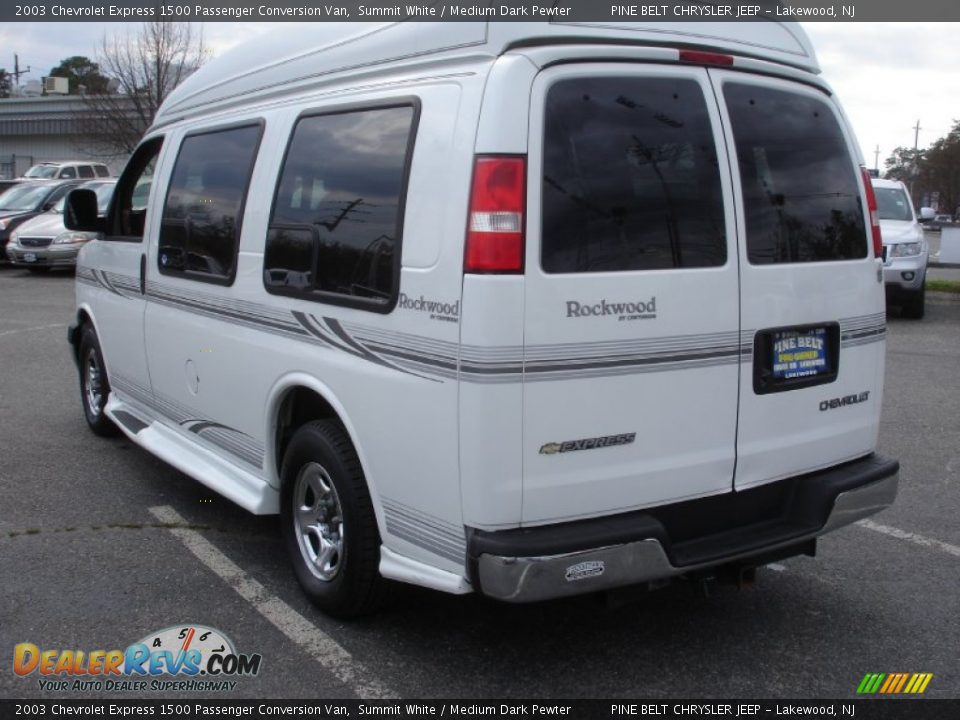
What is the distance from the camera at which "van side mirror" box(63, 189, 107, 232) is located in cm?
641

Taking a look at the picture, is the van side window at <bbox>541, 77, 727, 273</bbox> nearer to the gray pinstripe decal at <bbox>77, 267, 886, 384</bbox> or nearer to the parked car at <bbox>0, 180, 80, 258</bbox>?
the gray pinstripe decal at <bbox>77, 267, 886, 384</bbox>

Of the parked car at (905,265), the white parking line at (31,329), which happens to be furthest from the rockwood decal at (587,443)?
the parked car at (905,265)

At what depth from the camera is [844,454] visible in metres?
4.09

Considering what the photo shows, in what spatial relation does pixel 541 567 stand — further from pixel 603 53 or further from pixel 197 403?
pixel 197 403

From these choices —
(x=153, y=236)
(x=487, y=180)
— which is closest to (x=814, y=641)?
(x=487, y=180)

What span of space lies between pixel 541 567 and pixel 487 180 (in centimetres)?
126

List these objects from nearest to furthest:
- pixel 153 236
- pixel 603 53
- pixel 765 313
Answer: pixel 603 53
pixel 765 313
pixel 153 236

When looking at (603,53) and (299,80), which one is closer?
(603,53)

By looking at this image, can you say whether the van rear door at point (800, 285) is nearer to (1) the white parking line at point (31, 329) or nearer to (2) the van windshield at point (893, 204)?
(1) the white parking line at point (31, 329)

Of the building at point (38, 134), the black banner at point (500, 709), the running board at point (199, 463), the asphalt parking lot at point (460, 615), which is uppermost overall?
the building at point (38, 134)

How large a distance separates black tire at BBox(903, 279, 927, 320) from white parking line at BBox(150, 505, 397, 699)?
435 inches

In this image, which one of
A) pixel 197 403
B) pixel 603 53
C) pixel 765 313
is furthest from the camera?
pixel 197 403

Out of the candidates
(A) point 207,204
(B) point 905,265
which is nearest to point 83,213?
(A) point 207,204

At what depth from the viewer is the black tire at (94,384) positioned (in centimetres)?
683
